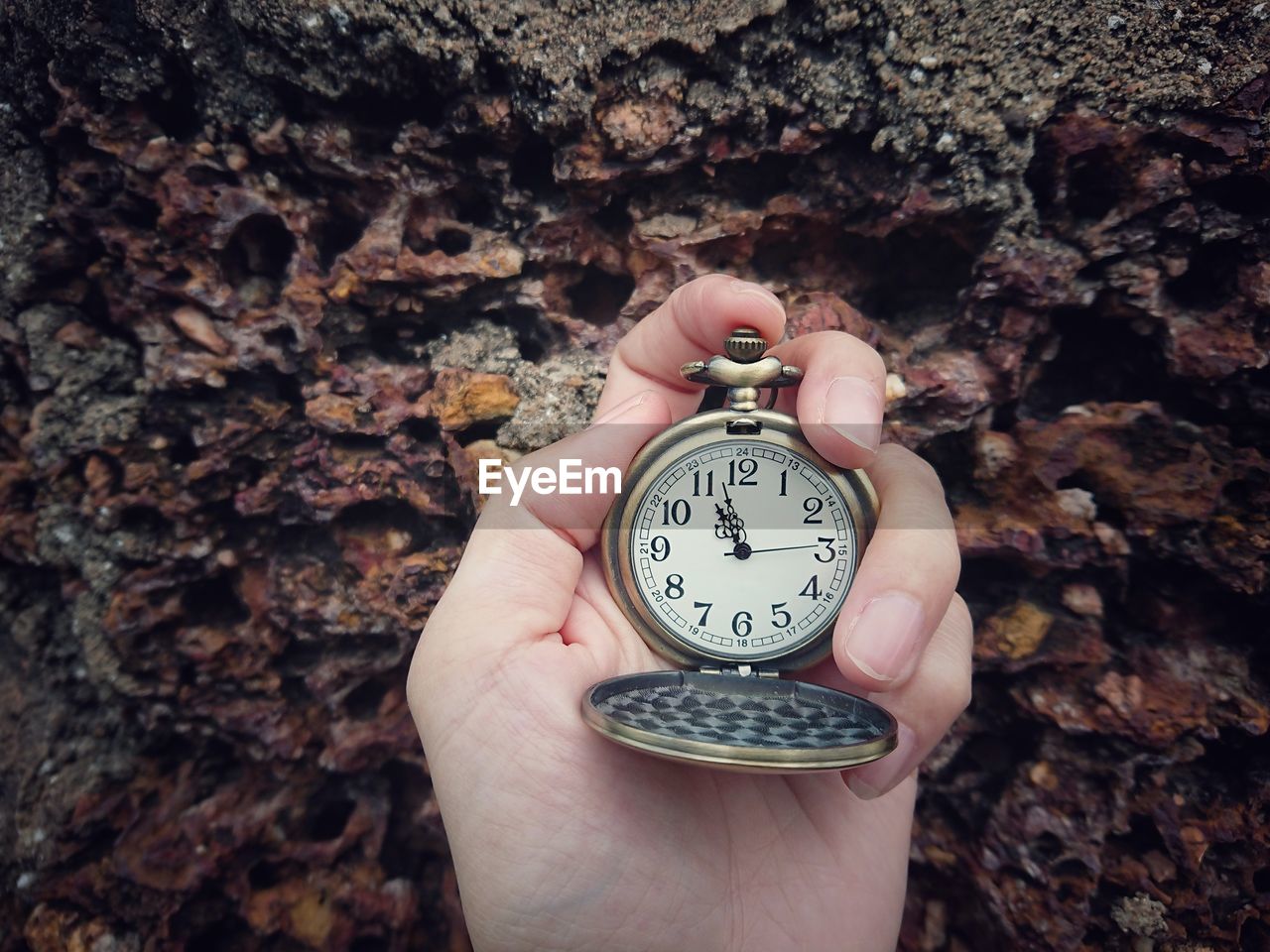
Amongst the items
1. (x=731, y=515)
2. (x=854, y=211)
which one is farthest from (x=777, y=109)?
(x=731, y=515)

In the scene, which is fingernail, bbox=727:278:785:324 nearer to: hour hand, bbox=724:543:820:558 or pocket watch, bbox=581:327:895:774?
pocket watch, bbox=581:327:895:774

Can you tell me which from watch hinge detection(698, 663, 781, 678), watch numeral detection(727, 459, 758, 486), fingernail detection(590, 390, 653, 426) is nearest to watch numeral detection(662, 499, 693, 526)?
watch numeral detection(727, 459, 758, 486)

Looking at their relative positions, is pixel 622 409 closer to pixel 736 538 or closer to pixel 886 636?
pixel 736 538

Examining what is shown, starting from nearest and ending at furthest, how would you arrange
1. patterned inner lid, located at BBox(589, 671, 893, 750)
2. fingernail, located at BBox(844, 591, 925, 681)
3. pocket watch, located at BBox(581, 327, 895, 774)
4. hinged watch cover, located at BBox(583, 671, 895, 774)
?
hinged watch cover, located at BBox(583, 671, 895, 774) < patterned inner lid, located at BBox(589, 671, 893, 750) < fingernail, located at BBox(844, 591, 925, 681) < pocket watch, located at BBox(581, 327, 895, 774)

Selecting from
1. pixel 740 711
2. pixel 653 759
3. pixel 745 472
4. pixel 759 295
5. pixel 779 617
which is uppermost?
pixel 759 295

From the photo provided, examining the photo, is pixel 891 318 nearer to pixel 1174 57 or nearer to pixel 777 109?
pixel 777 109

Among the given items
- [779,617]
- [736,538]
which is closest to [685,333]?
[736,538]
